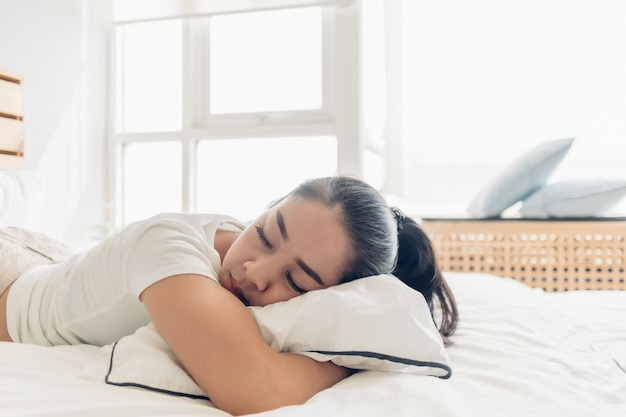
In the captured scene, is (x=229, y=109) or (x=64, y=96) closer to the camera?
(x=64, y=96)

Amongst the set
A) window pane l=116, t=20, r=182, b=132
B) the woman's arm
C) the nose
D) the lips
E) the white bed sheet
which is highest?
window pane l=116, t=20, r=182, b=132

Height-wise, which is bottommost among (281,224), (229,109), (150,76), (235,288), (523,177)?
(235,288)

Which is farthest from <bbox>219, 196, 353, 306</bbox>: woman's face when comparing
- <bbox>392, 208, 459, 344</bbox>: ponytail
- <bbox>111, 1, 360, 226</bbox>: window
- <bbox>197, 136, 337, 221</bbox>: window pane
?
<bbox>197, 136, 337, 221</bbox>: window pane

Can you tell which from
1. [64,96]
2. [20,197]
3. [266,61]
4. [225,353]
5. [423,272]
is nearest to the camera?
[225,353]

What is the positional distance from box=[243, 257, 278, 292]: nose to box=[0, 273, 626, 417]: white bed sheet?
20 cm

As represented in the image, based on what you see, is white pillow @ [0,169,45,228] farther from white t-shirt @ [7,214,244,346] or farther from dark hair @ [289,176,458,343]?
dark hair @ [289,176,458,343]

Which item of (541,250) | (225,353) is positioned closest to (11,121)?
(225,353)

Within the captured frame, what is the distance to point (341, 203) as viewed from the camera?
0.94m

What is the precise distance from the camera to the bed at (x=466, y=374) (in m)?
0.64

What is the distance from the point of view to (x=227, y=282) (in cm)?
93

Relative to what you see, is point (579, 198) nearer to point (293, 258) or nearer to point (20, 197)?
point (293, 258)

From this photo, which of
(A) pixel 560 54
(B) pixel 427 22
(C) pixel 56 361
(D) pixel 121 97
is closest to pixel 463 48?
(B) pixel 427 22

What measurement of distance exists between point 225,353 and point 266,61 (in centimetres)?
261

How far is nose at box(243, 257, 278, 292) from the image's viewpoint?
2.91 feet
